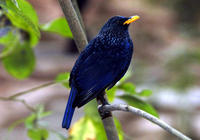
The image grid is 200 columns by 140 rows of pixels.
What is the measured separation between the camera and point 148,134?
12.9 feet

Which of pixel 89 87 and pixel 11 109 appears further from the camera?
pixel 11 109

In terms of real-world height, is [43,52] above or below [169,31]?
above

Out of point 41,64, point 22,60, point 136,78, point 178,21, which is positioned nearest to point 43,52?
point 41,64

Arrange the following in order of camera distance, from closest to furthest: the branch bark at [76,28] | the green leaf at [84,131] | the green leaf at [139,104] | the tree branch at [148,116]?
the tree branch at [148,116] < the branch bark at [76,28] < the green leaf at [139,104] < the green leaf at [84,131]

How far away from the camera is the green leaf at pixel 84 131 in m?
1.05

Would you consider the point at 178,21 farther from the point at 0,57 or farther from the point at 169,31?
the point at 0,57

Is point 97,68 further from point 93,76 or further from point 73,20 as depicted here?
point 73,20

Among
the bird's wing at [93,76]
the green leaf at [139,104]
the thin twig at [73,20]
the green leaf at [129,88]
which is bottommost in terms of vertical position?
the green leaf at [139,104]

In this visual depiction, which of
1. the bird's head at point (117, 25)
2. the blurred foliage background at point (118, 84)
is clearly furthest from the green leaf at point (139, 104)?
the bird's head at point (117, 25)

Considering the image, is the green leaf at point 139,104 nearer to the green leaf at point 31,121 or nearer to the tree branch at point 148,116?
the tree branch at point 148,116

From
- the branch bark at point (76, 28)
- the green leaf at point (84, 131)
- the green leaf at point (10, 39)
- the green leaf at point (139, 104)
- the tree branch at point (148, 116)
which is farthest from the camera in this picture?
the green leaf at point (10, 39)

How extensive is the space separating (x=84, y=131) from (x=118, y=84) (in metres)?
0.19

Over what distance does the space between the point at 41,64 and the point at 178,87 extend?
2.63 metres

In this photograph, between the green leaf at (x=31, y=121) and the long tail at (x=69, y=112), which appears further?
the green leaf at (x=31, y=121)
